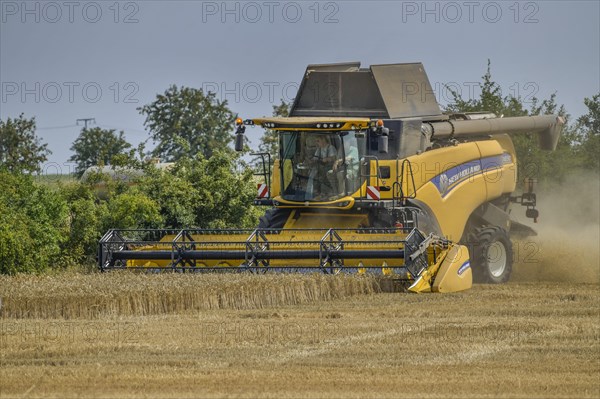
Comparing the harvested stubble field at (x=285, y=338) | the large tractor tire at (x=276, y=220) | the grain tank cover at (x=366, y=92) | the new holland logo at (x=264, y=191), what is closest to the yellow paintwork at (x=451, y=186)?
the new holland logo at (x=264, y=191)

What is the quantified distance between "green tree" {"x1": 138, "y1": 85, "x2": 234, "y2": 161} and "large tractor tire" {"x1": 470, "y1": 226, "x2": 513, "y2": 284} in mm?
20960

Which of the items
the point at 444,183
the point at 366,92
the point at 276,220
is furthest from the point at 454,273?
the point at 366,92

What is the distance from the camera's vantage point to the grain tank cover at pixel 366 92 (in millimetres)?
17672

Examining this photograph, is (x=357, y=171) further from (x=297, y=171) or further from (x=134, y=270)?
(x=134, y=270)

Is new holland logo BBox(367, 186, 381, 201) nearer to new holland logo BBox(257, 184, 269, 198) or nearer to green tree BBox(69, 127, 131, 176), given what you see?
new holland logo BBox(257, 184, 269, 198)

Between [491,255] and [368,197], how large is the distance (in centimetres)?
266

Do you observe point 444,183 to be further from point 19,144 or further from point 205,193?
point 19,144

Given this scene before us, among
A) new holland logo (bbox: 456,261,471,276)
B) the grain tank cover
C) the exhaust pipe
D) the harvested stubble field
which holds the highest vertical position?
the grain tank cover

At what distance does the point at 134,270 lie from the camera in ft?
53.1

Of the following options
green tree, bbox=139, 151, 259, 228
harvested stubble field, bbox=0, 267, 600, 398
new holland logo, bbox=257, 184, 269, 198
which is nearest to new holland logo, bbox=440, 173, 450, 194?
harvested stubble field, bbox=0, 267, 600, 398

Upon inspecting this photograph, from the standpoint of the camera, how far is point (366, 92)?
17828 mm

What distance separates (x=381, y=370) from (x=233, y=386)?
4.55 ft

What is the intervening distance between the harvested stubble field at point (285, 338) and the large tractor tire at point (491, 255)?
1558 millimetres

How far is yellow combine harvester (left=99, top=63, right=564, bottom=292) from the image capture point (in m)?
15.6
